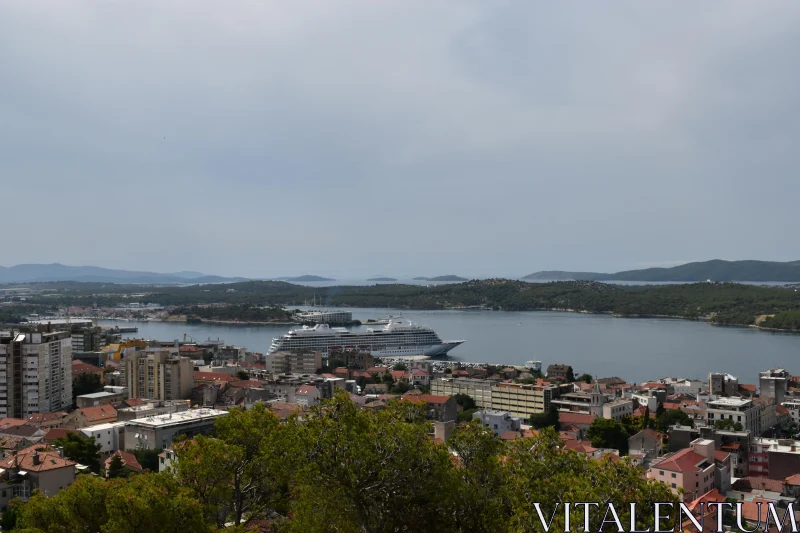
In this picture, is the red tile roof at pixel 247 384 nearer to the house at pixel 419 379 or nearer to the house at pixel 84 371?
the house at pixel 84 371

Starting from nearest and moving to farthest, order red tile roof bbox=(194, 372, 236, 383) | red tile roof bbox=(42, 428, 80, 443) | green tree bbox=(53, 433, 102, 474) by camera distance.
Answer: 1. green tree bbox=(53, 433, 102, 474)
2. red tile roof bbox=(42, 428, 80, 443)
3. red tile roof bbox=(194, 372, 236, 383)

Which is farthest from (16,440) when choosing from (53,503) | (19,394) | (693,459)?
(693,459)

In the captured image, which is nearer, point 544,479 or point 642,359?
point 544,479

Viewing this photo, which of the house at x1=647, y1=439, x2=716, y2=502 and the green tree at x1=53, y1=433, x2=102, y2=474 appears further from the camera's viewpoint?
the green tree at x1=53, y1=433, x2=102, y2=474

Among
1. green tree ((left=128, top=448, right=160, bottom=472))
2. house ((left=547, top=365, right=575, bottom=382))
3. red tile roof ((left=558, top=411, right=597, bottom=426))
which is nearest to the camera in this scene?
green tree ((left=128, top=448, right=160, bottom=472))

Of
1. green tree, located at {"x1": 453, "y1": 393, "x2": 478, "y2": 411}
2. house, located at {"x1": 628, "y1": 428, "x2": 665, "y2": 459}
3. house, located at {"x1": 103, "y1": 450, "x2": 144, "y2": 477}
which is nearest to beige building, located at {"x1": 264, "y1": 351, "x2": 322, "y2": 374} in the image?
green tree, located at {"x1": 453, "y1": 393, "x2": 478, "y2": 411}

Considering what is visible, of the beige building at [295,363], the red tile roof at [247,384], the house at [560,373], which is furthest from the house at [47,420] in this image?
the house at [560,373]

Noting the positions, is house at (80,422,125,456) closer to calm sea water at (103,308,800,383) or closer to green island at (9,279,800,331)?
calm sea water at (103,308,800,383)

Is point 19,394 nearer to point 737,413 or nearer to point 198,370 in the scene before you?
point 198,370

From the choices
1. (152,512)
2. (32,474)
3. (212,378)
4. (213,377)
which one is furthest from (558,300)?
(152,512)
